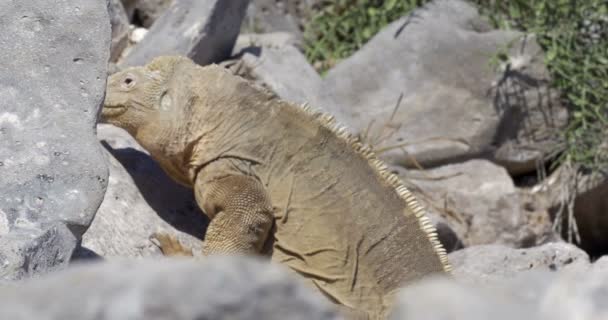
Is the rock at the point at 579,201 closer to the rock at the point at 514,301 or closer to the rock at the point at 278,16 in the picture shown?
the rock at the point at 278,16

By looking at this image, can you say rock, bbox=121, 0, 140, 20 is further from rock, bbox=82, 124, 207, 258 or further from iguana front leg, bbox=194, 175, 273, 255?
iguana front leg, bbox=194, 175, 273, 255

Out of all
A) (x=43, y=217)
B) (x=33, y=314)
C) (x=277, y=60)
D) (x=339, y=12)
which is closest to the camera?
(x=33, y=314)

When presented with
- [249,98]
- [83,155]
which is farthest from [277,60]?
[83,155]

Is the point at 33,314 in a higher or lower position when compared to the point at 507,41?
higher

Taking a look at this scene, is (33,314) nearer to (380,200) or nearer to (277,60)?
(380,200)

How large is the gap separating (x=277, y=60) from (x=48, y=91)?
2910 mm

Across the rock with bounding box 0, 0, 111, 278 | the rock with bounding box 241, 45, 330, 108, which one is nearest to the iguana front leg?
the rock with bounding box 0, 0, 111, 278

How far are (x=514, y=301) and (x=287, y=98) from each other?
4.72m

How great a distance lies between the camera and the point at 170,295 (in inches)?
65.0

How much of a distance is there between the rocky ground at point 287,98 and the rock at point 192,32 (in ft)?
0.04

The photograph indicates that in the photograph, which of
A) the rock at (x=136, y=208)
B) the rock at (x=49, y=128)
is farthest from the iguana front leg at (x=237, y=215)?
the rock at (x=49, y=128)

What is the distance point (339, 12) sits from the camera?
882 centimetres

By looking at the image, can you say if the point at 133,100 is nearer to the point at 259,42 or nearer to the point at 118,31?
the point at 118,31

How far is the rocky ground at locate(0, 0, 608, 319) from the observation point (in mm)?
1691
